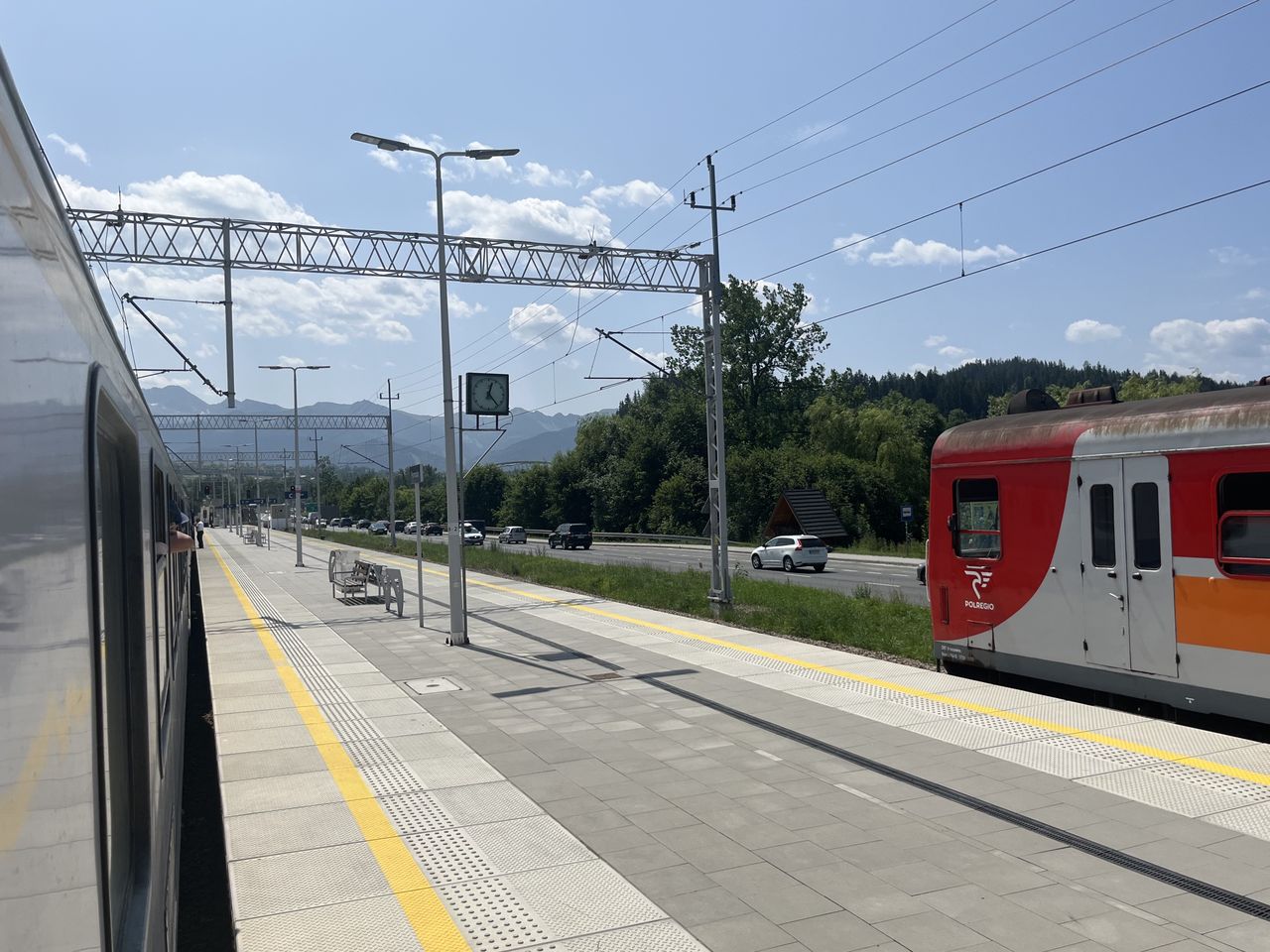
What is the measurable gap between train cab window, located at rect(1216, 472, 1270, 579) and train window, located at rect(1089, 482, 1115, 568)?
44.9 inches

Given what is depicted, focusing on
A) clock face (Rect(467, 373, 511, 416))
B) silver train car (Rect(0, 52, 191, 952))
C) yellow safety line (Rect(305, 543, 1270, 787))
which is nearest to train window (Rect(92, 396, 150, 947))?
silver train car (Rect(0, 52, 191, 952))

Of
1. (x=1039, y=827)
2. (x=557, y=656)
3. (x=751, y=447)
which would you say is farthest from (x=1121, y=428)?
(x=751, y=447)

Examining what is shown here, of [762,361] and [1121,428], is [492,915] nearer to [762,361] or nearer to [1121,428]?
[1121,428]

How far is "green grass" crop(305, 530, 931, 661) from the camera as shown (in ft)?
49.6

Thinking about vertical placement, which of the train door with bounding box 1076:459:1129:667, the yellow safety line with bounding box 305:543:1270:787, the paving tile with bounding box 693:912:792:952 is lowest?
the paving tile with bounding box 693:912:792:952

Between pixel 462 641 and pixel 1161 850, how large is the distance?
442 inches

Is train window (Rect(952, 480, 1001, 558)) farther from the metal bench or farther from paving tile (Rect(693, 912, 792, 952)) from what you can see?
the metal bench

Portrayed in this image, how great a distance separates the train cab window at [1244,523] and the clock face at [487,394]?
1092 centimetres

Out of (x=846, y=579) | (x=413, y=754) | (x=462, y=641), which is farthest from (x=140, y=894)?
(x=846, y=579)

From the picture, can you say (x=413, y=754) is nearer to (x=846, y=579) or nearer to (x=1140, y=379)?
(x=846, y=579)

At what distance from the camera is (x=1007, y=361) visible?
540ft

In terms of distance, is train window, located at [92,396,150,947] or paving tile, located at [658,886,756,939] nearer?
train window, located at [92,396,150,947]

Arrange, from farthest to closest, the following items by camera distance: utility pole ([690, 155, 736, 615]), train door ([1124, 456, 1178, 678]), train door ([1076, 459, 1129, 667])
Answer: utility pole ([690, 155, 736, 615]), train door ([1076, 459, 1129, 667]), train door ([1124, 456, 1178, 678])

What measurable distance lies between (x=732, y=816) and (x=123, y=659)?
4.75 meters
